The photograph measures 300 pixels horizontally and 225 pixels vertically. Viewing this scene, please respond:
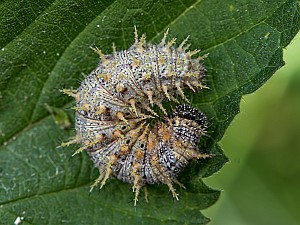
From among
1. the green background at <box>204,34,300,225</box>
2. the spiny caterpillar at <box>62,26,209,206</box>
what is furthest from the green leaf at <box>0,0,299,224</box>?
the green background at <box>204,34,300,225</box>

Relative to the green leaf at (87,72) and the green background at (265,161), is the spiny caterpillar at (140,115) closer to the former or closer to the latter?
Answer: the green leaf at (87,72)

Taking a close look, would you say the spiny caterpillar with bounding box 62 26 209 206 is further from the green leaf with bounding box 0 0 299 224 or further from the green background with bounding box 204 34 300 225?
the green background with bounding box 204 34 300 225

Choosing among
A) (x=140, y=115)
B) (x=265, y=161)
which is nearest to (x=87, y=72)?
(x=140, y=115)

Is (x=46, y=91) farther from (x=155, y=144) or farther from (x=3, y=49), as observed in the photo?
(x=155, y=144)

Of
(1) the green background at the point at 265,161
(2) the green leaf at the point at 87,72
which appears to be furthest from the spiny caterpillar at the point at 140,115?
(1) the green background at the point at 265,161

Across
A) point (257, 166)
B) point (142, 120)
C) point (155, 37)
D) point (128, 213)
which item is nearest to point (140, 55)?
point (155, 37)

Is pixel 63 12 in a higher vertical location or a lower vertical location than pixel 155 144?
higher

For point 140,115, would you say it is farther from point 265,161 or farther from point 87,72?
point 265,161
